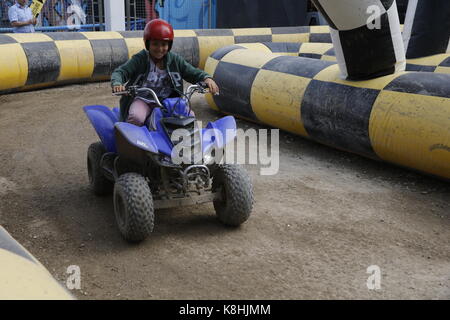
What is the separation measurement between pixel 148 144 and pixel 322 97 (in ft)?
8.05

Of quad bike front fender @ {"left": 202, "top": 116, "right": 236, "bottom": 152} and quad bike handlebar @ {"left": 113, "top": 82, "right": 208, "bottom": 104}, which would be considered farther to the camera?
quad bike handlebar @ {"left": 113, "top": 82, "right": 208, "bottom": 104}

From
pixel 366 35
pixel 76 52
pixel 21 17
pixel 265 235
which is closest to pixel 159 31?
pixel 265 235

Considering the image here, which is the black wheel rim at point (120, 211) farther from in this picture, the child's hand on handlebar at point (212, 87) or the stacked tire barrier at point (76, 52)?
the stacked tire barrier at point (76, 52)

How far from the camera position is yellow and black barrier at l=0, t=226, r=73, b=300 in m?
1.65

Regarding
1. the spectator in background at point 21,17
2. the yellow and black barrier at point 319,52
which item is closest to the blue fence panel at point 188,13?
the spectator in background at point 21,17

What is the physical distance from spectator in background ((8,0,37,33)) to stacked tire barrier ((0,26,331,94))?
78 centimetres

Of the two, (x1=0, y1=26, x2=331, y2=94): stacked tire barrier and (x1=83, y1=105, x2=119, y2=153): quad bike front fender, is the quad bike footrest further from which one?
(x1=0, y1=26, x2=331, y2=94): stacked tire barrier

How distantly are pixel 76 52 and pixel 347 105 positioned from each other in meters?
5.32

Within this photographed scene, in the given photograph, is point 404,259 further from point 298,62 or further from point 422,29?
point 422,29

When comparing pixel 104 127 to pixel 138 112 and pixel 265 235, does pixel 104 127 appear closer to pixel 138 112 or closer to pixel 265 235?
pixel 138 112

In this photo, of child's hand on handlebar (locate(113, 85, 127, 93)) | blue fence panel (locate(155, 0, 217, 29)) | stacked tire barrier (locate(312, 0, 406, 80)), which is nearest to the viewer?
child's hand on handlebar (locate(113, 85, 127, 93))

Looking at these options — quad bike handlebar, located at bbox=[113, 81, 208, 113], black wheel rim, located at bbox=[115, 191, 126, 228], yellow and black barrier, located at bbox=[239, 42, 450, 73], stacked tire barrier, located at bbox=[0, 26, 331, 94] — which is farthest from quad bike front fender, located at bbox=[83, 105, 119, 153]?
stacked tire barrier, located at bbox=[0, 26, 331, 94]

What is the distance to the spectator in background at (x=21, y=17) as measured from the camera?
9172 millimetres
